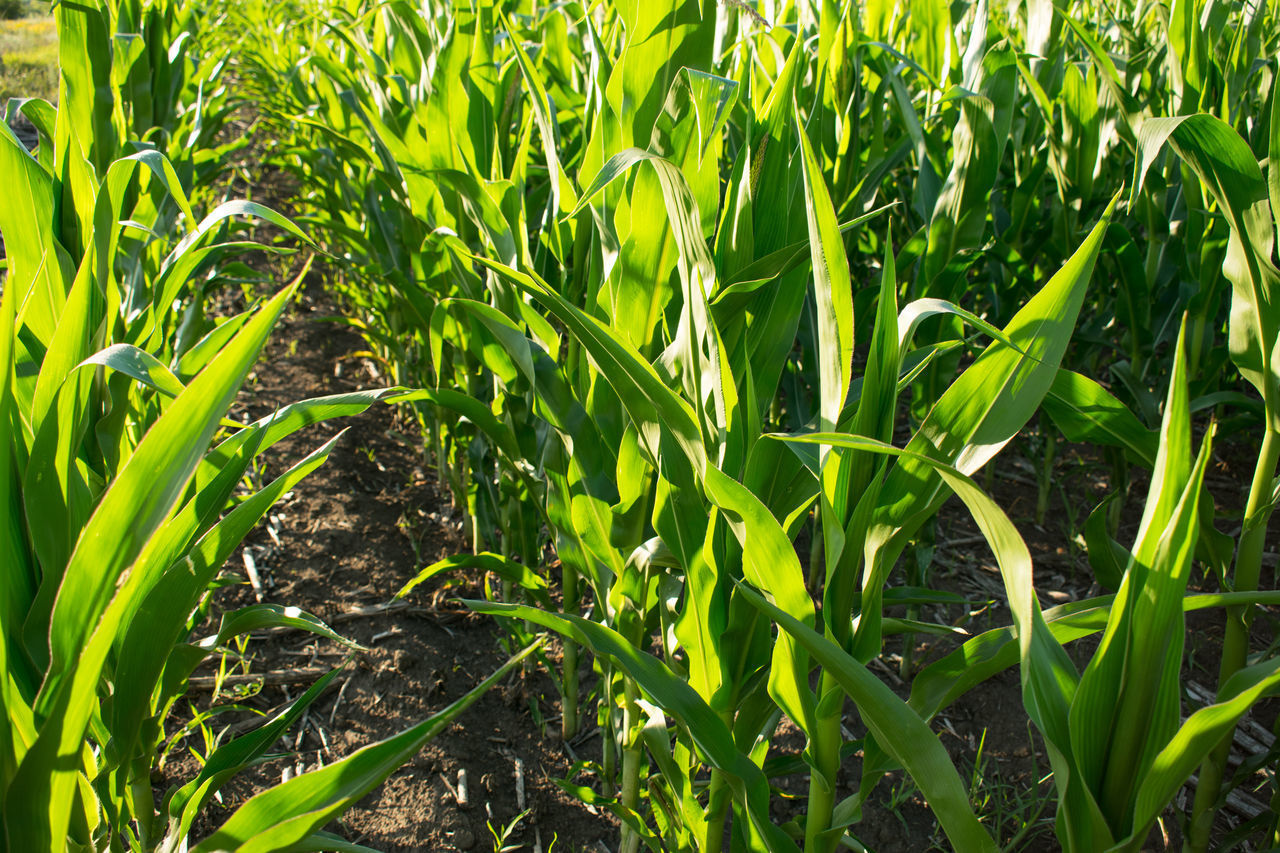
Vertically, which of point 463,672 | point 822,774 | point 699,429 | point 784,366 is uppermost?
point 699,429

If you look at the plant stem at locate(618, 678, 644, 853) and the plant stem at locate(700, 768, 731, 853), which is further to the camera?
the plant stem at locate(618, 678, 644, 853)

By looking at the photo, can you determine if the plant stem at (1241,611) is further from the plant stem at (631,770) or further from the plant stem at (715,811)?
the plant stem at (631,770)

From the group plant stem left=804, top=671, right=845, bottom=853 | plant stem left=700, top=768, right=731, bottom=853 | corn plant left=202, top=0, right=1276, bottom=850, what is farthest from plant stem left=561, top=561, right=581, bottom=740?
plant stem left=804, top=671, right=845, bottom=853

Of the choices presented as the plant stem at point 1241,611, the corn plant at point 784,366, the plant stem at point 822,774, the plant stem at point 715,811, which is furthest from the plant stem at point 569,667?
Answer: the plant stem at point 1241,611

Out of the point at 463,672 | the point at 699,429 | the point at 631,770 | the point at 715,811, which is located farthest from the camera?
Result: the point at 463,672

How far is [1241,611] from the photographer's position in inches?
43.8

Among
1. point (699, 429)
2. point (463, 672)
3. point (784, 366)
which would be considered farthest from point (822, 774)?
point (463, 672)

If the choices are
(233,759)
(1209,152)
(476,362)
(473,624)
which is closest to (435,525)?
(473,624)

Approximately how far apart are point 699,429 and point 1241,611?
2.80ft

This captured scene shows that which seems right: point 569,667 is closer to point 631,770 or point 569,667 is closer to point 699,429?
point 631,770

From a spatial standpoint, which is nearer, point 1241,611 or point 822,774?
point 822,774

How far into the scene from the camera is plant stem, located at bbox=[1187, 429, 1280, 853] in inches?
41.8

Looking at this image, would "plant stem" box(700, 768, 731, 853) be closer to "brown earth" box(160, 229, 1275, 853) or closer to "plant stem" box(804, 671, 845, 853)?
"plant stem" box(804, 671, 845, 853)

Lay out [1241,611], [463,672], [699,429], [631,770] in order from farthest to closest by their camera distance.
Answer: [463,672] → [631,770] → [1241,611] → [699,429]
